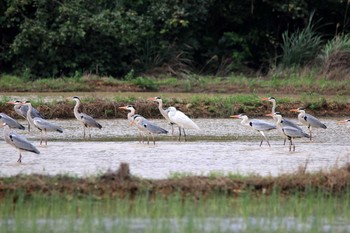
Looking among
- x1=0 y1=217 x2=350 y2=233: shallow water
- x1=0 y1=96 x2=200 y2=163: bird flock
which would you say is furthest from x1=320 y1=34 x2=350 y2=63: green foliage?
x1=0 y1=217 x2=350 y2=233: shallow water

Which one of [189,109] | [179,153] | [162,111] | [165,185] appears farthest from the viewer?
[189,109]

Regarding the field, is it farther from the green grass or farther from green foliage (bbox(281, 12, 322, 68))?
green foliage (bbox(281, 12, 322, 68))

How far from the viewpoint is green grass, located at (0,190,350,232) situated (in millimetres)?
9688

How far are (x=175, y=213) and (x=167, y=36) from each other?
18903 mm

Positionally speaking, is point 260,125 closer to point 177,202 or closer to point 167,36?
point 177,202

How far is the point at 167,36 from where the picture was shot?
2866cm

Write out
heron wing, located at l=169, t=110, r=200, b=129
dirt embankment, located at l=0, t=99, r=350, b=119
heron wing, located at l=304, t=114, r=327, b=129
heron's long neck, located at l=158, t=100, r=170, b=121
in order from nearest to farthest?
heron wing, located at l=169, t=110, r=200, b=129 < heron wing, located at l=304, t=114, r=327, b=129 < heron's long neck, located at l=158, t=100, r=170, b=121 < dirt embankment, located at l=0, t=99, r=350, b=119

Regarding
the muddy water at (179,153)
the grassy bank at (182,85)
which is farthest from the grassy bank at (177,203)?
the grassy bank at (182,85)

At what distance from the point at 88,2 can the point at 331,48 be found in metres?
7.51

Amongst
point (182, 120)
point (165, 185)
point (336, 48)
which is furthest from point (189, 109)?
point (165, 185)

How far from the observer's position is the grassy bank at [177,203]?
9.79 meters

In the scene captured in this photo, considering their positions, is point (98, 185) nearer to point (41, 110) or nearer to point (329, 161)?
point (329, 161)

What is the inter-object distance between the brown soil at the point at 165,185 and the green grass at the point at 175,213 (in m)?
0.17

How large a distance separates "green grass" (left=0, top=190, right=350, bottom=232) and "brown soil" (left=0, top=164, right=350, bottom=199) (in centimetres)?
17
